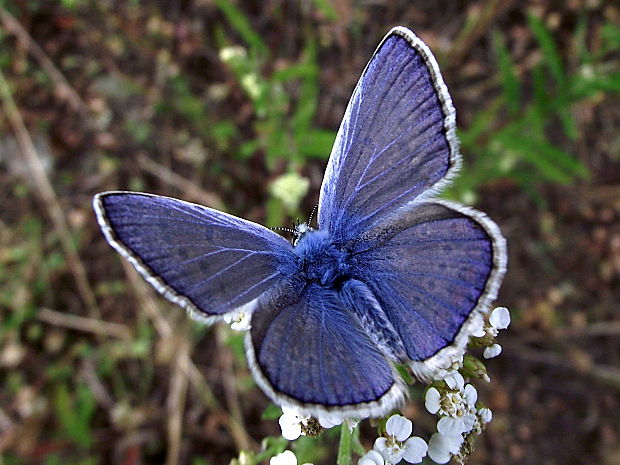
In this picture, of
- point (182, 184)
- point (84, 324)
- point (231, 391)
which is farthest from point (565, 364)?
point (84, 324)

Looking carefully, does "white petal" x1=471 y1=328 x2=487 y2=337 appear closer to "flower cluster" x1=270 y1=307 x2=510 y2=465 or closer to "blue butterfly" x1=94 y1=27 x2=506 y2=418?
"flower cluster" x1=270 y1=307 x2=510 y2=465

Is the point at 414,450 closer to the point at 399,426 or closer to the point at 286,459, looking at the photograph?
the point at 399,426

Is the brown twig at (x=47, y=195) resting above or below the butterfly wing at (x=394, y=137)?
below

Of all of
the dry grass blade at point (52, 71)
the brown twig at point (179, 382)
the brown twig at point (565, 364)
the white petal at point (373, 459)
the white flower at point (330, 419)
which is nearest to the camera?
the white flower at point (330, 419)

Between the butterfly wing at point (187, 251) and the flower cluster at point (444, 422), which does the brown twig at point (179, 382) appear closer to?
the flower cluster at point (444, 422)

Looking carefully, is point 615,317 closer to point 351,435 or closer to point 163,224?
point 351,435

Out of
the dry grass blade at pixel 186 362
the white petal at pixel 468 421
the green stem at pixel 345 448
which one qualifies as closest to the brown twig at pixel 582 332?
the dry grass blade at pixel 186 362

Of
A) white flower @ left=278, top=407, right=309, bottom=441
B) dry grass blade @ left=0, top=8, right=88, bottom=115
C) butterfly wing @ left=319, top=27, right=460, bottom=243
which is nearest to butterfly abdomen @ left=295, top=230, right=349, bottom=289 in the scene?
butterfly wing @ left=319, top=27, right=460, bottom=243

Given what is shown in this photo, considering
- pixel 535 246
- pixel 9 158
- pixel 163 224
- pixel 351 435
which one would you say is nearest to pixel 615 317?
pixel 535 246
